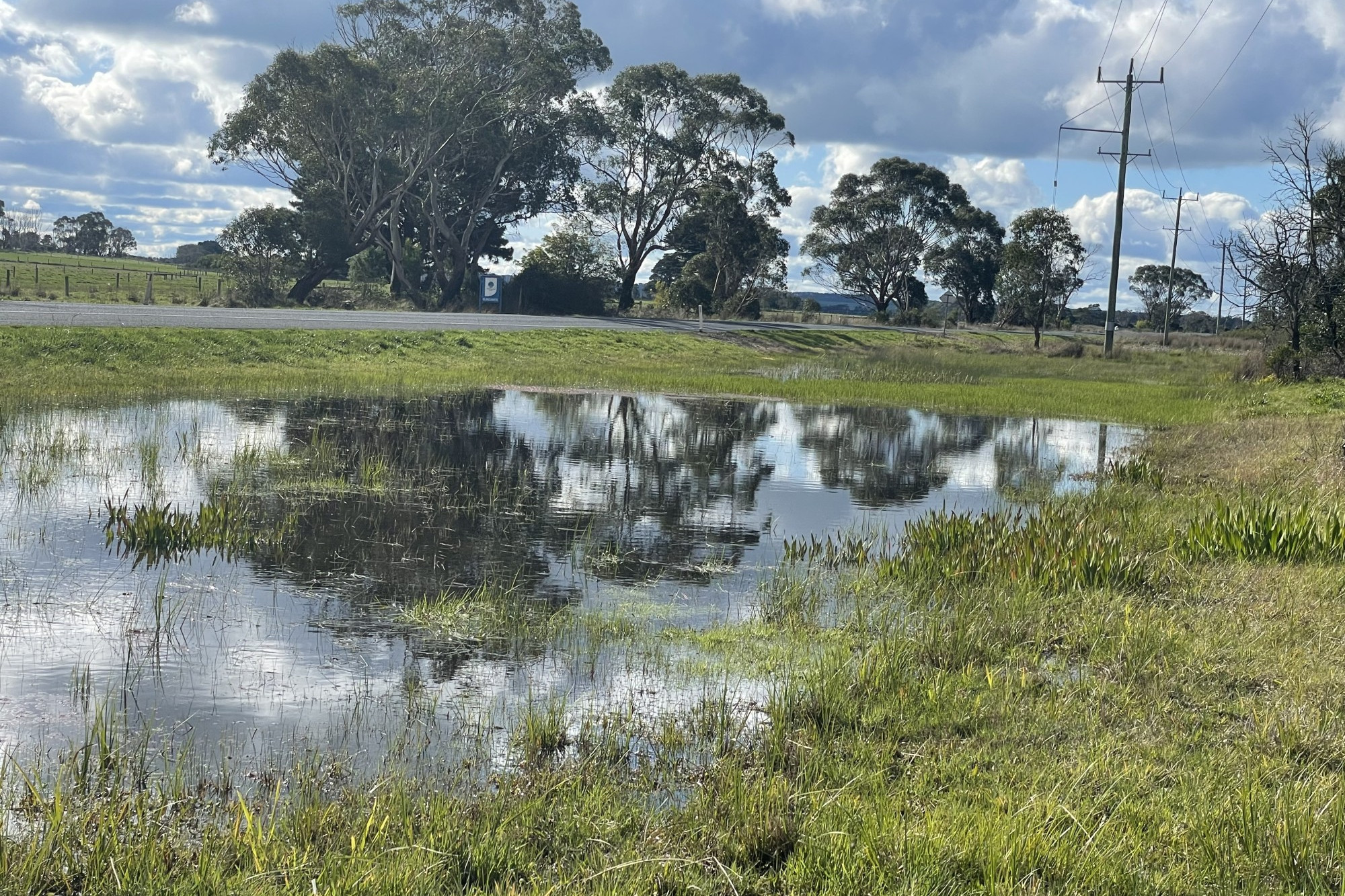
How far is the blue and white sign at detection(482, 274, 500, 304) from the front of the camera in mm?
59781

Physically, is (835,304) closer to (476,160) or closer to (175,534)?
(476,160)

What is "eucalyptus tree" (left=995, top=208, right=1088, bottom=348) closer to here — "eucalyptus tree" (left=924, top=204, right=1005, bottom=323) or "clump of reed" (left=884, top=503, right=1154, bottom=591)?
"eucalyptus tree" (left=924, top=204, right=1005, bottom=323)

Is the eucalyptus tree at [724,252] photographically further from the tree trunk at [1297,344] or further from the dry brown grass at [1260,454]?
the dry brown grass at [1260,454]

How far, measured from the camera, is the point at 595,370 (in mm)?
35500

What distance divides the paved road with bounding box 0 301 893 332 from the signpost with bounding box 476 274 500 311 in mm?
7343

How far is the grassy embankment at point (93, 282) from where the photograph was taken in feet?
151

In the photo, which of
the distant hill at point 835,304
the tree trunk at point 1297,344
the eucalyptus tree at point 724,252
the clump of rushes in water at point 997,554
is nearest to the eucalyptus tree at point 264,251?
the eucalyptus tree at point 724,252

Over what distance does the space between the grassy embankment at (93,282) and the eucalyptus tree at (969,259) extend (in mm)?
49452

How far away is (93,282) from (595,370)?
3323 cm

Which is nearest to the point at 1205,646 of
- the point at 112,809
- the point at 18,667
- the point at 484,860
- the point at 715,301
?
the point at 484,860

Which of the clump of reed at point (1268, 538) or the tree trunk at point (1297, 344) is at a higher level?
the tree trunk at point (1297, 344)

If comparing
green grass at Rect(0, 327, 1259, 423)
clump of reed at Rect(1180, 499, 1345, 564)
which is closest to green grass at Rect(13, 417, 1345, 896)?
clump of reed at Rect(1180, 499, 1345, 564)

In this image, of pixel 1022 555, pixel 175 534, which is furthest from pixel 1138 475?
pixel 175 534

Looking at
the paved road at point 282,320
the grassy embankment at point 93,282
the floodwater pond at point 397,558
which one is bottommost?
the floodwater pond at point 397,558
